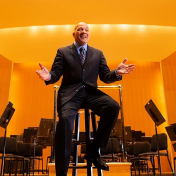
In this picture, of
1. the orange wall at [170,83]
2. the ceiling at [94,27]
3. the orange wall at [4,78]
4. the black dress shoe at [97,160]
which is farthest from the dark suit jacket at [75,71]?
the orange wall at [170,83]

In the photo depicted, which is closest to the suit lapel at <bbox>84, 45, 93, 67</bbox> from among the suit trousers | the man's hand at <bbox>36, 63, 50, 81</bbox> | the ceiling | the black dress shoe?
the suit trousers

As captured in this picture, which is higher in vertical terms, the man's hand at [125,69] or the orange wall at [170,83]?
the orange wall at [170,83]

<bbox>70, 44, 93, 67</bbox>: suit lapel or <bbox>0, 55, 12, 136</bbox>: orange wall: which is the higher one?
<bbox>0, 55, 12, 136</bbox>: orange wall

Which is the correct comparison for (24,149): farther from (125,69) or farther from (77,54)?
(125,69)

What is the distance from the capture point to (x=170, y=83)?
816 centimetres

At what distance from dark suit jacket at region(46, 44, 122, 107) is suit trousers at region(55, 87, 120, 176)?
0.23 feet

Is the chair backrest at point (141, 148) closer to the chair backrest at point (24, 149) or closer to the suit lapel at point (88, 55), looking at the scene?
the chair backrest at point (24, 149)

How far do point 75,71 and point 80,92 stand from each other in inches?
8.3

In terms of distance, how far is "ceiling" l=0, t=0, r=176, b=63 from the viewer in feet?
16.8

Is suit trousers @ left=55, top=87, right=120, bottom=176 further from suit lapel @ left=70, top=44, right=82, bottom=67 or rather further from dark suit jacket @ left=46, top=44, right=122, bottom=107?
suit lapel @ left=70, top=44, right=82, bottom=67

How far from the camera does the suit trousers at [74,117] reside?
5.56 ft

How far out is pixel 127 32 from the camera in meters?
6.99

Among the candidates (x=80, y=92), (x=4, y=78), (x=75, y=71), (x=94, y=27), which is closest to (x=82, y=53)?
(x=75, y=71)

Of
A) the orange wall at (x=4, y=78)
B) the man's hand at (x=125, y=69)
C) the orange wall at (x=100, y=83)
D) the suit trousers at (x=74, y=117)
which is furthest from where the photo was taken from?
the orange wall at (x=100, y=83)
